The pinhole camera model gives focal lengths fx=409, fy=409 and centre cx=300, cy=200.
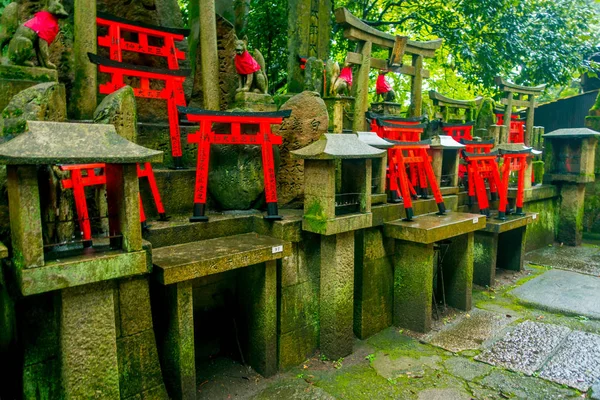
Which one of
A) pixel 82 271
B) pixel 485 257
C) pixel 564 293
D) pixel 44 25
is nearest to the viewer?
pixel 82 271

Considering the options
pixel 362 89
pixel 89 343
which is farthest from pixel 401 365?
pixel 362 89

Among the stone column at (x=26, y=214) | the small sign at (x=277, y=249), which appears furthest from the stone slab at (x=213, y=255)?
the stone column at (x=26, y=214)

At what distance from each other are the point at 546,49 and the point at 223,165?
14.4 metres

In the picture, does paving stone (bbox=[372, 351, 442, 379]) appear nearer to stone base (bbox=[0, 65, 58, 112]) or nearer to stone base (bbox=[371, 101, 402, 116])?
stone base (bbox=[0, 65, 58, 112])

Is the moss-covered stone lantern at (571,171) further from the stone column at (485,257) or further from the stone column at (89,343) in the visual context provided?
the stone column at (89,343)

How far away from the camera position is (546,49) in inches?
596

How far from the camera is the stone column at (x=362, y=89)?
874cm

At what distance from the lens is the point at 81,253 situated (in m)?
Result: 4.01

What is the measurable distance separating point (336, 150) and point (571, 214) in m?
11.1

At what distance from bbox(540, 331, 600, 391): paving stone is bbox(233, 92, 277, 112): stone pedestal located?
6.20 metres

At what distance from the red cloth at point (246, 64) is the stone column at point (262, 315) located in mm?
3792

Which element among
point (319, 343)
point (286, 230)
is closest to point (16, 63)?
point (286, 230)

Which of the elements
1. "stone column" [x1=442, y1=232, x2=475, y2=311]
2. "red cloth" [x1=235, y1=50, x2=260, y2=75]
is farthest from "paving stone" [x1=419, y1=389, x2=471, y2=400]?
"red cloth" [x1=235, y1=50, x2=260, y2=75]

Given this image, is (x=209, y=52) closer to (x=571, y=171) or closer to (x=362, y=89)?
(x=362, y=89)
